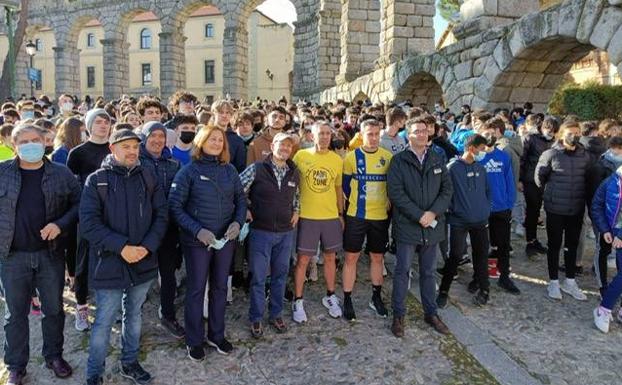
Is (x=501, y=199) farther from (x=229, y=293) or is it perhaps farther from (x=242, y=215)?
(x=229, y=293)

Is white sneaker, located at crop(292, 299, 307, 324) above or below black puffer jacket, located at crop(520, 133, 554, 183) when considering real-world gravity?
below

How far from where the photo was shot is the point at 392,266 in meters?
5.91

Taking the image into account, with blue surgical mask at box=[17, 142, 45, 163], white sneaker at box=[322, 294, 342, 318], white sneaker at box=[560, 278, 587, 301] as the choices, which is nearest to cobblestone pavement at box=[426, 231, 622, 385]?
white sneaker at box=[560, 278, 587, 301]

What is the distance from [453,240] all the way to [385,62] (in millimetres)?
10002

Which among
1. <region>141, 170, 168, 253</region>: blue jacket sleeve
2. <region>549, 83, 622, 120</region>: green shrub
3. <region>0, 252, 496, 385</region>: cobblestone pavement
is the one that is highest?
<region>549, 83, 622, 120</region>: green shrub

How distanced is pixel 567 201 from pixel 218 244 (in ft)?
12.0

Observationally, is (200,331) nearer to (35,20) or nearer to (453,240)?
(453,240)

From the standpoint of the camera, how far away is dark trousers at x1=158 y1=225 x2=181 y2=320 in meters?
4.08

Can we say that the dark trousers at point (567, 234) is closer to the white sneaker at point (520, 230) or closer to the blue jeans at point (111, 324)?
the white sneaker at point (520, 230)

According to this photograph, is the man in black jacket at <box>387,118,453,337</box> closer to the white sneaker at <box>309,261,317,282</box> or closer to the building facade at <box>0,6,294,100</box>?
the white sneaker at <box>309,261,317,282</box>

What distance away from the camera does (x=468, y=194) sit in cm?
476

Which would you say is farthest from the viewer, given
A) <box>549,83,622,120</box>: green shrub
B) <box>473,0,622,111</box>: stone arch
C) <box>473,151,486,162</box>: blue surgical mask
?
<box>549,83,622,120</box>: green shrub

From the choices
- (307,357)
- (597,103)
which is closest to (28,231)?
(307,357)

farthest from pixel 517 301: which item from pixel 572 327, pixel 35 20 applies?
pixel 35 20
